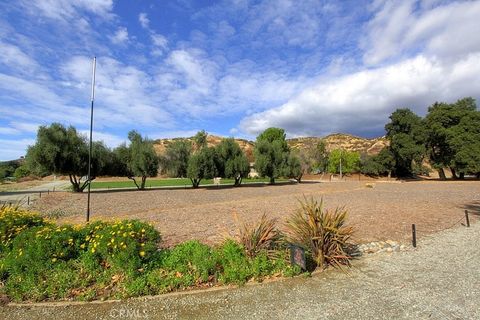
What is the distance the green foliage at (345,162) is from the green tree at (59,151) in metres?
54.9

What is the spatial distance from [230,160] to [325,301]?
3525 centimetres

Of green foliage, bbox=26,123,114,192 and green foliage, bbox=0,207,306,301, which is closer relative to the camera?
green foliage, bbox=0,207,306,301

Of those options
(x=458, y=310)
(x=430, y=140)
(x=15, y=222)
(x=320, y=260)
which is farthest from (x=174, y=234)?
(x=430, y=140)

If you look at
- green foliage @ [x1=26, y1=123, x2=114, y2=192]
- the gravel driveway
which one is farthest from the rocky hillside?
the gravel driveway

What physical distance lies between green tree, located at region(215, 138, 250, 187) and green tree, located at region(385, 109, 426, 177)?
27.1 m

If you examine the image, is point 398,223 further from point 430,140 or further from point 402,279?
point 430,140

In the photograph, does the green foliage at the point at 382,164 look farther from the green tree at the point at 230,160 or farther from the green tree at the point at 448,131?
the green tree at the point at 230,160

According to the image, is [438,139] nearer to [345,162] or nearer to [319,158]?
[345,162]

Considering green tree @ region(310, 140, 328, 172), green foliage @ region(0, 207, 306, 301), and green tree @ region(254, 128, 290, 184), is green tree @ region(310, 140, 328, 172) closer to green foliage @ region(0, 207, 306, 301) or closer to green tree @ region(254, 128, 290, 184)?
green tree @ region(254, 128, 290, 184)

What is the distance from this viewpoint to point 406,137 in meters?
48.2

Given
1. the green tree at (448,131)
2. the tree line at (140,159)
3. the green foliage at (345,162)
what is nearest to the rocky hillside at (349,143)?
the green foliage at (345,162)

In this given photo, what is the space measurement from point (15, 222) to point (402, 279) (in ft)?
26.7

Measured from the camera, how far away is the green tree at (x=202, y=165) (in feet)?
119

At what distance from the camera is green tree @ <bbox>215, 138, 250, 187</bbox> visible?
39.3m
